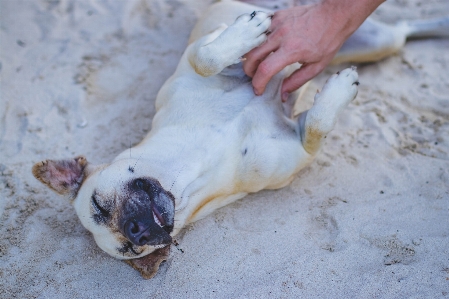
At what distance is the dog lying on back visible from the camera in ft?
8.73

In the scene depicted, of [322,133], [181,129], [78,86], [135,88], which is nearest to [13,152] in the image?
[78,86]

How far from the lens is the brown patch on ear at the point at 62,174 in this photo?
285 centimetres

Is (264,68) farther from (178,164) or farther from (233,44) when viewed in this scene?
(178,164)

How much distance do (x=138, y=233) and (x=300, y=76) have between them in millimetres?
1635

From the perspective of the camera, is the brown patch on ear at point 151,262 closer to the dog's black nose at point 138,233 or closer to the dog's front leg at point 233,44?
the dog's black nose at point 138,233

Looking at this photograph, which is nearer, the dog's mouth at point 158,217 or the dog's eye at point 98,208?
the dog's mouth at point 158,217

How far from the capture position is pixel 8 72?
13.7ft

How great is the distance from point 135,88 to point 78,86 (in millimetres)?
523

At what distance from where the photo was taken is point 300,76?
325cm

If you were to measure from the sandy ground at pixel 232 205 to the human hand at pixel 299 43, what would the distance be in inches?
31.6

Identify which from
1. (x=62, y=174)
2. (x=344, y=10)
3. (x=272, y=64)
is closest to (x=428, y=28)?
(x=344, y=10)

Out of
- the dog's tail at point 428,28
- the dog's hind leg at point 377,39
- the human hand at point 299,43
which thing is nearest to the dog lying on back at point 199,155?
the human hand at point 299,43

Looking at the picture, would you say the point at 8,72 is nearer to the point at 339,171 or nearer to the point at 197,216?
the point at 197,216

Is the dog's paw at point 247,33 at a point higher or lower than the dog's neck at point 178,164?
higher
